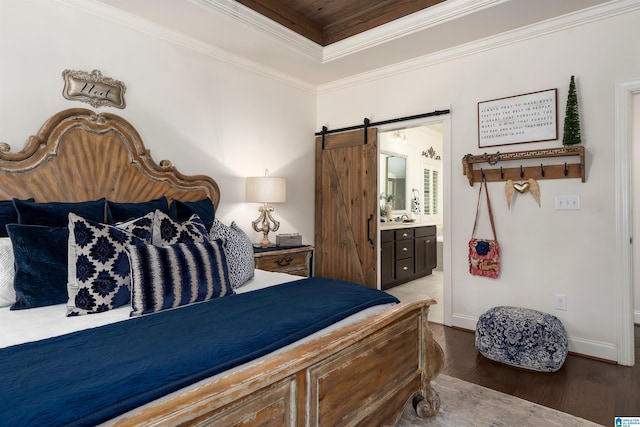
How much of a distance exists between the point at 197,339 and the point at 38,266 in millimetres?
1063

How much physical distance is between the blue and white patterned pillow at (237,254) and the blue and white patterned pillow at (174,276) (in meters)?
0.26

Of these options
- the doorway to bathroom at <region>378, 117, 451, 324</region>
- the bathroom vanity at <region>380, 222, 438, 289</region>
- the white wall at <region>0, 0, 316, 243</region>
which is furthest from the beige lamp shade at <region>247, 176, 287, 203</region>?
the doorway to bathroom at <region>378, 117, 451, 324</region>

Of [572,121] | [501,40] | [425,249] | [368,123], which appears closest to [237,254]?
[368,123]

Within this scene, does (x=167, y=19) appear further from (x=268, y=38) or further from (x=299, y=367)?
(x=299, y=367)

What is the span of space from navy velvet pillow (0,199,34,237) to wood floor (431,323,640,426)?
114 inches

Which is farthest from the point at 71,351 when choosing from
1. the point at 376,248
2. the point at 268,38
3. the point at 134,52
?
the point at 376,248

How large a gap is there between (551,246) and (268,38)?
9.85ft

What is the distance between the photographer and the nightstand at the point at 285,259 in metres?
3.33

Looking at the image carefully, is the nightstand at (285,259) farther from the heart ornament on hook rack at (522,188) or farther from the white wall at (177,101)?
the heart ornament on hook rack at (522,188)

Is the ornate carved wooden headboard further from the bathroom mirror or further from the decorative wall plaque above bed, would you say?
the bathroom mirror

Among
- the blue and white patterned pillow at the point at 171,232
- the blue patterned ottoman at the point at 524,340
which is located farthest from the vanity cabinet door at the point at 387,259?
the blue and white patterned pillow at the point at 171,232

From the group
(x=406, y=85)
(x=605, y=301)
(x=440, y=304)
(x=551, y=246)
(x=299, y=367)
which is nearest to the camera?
(x=299, y=367)

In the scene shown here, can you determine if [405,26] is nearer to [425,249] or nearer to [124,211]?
[124,211]

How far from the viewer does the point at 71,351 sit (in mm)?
1175
